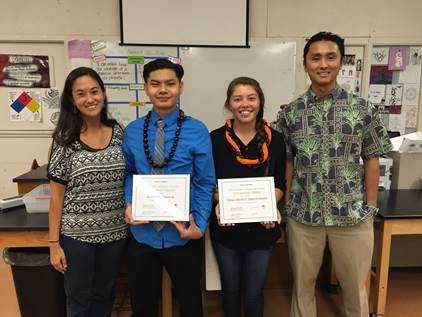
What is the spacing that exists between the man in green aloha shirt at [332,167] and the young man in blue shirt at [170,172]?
449 millimetres

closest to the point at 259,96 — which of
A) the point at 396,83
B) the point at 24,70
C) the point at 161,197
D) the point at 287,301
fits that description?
the point at 161,197

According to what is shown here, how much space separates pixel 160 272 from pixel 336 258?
84cm

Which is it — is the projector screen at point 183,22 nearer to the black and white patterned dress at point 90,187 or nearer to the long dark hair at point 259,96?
the long dark hair at point 259,96

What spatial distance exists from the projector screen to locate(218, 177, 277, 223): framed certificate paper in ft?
7.04

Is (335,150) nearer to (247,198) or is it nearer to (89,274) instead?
(247,198)

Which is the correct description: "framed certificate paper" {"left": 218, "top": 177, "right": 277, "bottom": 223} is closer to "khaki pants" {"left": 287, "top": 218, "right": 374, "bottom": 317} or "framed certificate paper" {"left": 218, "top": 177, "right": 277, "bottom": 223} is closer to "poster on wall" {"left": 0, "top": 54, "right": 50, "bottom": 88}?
"khaki pants" {"left": 287, "top": 218, "right": 374, "bottom": 317}

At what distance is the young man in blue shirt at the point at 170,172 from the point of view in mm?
1373

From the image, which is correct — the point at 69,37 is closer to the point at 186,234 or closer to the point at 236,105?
the point at 236,105

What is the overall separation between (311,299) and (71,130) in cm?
143

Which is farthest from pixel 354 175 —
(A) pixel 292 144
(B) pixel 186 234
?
(B) pixel 186 234

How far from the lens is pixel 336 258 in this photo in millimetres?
1603

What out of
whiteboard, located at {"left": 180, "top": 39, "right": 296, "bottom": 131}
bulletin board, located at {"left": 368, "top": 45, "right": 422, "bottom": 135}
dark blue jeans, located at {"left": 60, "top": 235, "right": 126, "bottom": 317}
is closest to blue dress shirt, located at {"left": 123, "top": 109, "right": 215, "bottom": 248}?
dark blue jeans, located at {"left": 60, "top": 235, "right": 126, "bottom": 317}

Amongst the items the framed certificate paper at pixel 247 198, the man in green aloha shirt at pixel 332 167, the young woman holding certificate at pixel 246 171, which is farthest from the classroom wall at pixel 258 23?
the framed certificate paper at pixel 247 198

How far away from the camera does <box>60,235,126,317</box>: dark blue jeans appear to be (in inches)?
56.9
